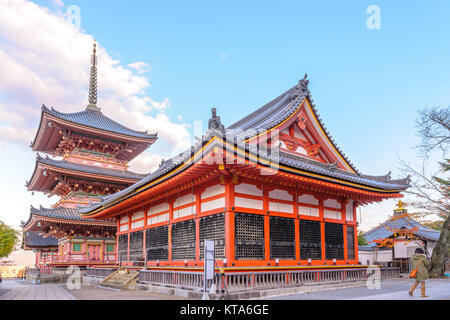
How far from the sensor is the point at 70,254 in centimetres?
2842

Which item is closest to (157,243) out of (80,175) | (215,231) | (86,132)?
(215,231)

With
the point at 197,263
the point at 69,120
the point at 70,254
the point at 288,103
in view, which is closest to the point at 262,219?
the point at 197,263

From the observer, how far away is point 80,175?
1177 inches

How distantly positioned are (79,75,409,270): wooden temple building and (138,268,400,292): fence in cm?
62

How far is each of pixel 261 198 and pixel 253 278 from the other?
11.4 feet

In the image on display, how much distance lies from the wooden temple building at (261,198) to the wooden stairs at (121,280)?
1.12 metres

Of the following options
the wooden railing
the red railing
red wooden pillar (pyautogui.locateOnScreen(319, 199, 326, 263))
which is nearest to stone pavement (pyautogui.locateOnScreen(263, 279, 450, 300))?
red wooden pillar (pyautogui.locateOnScreen(319, 199, 326, 263))

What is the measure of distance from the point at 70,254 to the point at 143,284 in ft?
45.7

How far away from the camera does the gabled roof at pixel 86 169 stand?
28578 millimetres

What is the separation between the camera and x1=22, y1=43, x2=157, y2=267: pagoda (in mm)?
28719

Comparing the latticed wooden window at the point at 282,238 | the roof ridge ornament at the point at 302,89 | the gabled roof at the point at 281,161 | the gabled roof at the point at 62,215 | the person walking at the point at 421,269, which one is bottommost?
the person walking at the point at 421,269

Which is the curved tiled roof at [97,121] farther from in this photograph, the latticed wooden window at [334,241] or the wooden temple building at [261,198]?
the latticed wooden window at [334,241]

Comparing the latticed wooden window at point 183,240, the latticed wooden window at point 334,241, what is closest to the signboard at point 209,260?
the latticed wooden window at point 183,240
